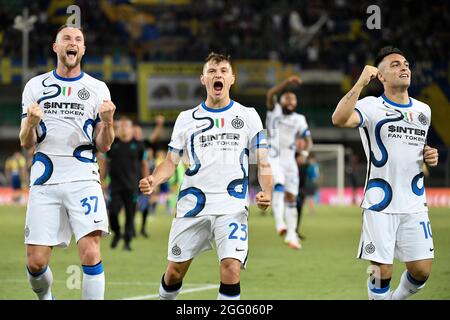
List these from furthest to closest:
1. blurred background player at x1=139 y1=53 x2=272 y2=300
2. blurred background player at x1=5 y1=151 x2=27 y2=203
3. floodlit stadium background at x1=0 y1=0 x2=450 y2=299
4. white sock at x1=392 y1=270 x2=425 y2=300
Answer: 1. floodlit stadium background at x1=0 y1=0 x2=450 y2=299
2. blurred background player at x1=5 y1=151 x2=27 y2=203
3. white sock at x1=392 y1=270 x2=425 y2=300
4. blurred background player at x1=139 y1=53 x2=272 y2=300

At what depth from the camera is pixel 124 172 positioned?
53.0 ft

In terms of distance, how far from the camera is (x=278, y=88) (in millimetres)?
15102

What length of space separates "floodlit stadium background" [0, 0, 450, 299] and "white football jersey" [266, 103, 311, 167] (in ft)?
64.8

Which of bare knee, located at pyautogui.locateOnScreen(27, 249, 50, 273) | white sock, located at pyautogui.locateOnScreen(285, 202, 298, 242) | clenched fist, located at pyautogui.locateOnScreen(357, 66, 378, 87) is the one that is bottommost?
white sock, located at pyautogui.locateOnScreen(285, 202, 298, 242)

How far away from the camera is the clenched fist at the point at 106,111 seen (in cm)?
771

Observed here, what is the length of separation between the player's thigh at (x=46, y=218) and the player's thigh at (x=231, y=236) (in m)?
1.30

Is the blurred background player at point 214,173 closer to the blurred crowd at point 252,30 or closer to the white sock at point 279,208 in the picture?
the white sock at point 279,208

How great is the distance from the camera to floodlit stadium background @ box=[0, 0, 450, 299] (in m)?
39.2

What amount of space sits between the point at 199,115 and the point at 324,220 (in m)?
17.9

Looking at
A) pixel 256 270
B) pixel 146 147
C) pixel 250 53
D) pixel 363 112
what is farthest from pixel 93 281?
pixel 250 53

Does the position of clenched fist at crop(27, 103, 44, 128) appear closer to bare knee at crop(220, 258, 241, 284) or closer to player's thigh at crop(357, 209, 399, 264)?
bare knee at crop(220, 258, 241, 284)

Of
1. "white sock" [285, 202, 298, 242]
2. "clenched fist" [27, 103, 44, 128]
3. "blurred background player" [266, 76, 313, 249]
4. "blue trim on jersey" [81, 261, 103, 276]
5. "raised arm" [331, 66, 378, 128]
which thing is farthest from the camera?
"blurred background player" [266, 76, 313, 249]

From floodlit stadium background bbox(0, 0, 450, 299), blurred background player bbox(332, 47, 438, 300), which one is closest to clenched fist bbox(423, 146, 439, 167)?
blurred background player bbox(332, 47, 438, 300)

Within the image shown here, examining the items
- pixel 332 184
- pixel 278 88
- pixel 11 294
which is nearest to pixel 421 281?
pixel 11 294
